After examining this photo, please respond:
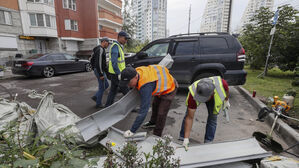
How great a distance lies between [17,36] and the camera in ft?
47.1

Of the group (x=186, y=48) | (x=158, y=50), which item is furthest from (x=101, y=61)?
(x=186, y=48)

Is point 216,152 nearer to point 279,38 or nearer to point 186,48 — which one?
point 186,48

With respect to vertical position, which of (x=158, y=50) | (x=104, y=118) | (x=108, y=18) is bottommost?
(x=104, y=118)

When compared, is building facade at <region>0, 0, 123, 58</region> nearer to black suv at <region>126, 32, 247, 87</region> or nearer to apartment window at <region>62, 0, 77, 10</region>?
apartment window at <region>62, 0, 77, 10</region>

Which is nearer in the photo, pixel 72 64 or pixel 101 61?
pixel 101 61

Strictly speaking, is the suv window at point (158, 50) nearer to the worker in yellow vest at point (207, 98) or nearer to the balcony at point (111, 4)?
the worker in yellow vest at point (207, 98)

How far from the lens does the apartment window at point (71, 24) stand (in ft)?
60.7

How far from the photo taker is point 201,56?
4.58 meters

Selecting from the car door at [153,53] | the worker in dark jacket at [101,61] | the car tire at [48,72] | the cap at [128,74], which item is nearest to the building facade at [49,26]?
the car tire at [48,72]

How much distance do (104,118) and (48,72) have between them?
8.18 m

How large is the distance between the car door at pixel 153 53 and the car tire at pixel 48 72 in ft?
20.2

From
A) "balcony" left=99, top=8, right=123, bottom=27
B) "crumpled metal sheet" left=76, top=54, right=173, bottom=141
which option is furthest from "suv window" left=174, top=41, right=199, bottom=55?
"balcony" left=99, top=8, right=123, bottom=27

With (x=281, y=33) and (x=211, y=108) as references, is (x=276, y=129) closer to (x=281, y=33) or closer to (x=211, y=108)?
(x=211, y=108)

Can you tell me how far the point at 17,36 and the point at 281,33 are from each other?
21.0 meters
